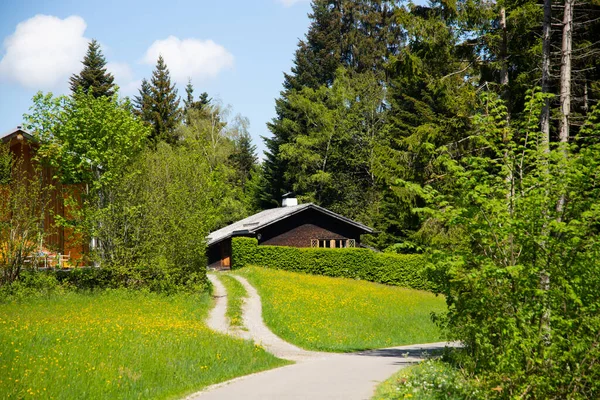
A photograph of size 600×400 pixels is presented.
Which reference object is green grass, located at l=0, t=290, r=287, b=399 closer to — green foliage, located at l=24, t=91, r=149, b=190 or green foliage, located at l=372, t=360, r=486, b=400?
green foliage, located at l=372, t=360, r=486, b=400

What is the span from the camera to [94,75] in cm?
6275

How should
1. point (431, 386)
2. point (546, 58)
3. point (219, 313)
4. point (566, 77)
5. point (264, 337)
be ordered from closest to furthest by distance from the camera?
point (431, 386)
point (566, 77)
point (546, 58)
point (264, 337)
point (219, 313)

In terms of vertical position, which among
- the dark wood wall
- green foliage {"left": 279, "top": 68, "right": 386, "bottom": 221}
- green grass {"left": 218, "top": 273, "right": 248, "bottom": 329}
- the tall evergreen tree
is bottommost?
green grass {"left": 218, "top": 273, "right": 248, "bottom": 329}

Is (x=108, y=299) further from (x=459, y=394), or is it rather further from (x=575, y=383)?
(x=575, y=383)

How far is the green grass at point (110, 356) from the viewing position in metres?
12.1

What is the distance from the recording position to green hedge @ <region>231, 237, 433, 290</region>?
43.0 meters

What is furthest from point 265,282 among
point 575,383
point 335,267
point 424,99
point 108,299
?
point 575,383

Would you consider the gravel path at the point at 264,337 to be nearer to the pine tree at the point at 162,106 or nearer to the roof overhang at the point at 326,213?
the roof overhang at the point at 326,213

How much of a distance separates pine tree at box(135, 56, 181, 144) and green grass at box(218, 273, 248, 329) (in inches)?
1295

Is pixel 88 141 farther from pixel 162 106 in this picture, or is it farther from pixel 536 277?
pixel 162 106

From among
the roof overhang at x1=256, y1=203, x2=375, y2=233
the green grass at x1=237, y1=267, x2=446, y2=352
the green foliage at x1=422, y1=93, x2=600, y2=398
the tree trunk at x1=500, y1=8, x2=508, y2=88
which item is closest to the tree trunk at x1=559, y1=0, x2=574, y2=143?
the tree trunk at x1=500, y1=8, x2=508, y2=88

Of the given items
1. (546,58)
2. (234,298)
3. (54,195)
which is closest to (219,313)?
(234,298)

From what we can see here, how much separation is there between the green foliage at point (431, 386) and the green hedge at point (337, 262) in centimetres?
2908

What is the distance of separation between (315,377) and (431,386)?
3191mm
